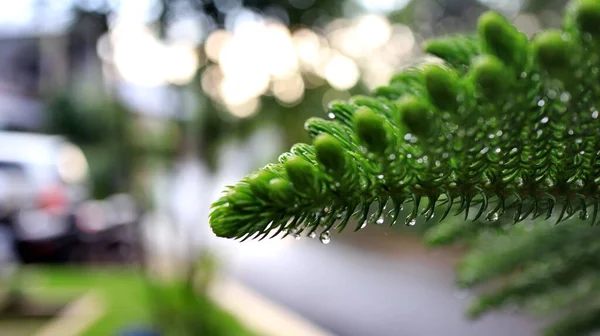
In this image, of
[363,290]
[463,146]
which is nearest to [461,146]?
[463,146]

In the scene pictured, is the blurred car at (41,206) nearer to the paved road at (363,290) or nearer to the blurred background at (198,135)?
the blurred background at (198,135)

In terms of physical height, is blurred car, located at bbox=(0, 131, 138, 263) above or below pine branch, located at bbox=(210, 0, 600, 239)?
below

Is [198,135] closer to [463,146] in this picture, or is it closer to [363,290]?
[363,290]

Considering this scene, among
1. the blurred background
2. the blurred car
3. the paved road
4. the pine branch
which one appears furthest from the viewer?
the blurred car

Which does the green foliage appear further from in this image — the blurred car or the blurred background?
the blurred car

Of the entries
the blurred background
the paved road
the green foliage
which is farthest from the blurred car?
the green foliage

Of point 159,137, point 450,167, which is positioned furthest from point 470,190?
point 159,137

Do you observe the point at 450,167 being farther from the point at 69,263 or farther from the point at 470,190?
the point at 69,263
